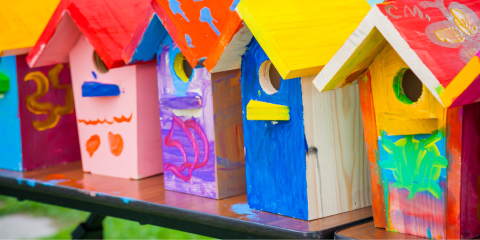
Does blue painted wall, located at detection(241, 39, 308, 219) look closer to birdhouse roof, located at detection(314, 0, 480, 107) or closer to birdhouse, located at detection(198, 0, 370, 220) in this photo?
birdhouse, located at detection(198, 0, 370, 220)

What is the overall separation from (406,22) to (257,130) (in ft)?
1.25

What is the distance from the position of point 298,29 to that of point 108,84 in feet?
2.18

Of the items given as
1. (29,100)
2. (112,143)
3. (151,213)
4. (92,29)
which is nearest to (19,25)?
(29,100)

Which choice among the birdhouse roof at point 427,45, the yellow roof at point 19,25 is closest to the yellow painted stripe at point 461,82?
the birdhouse roof at point 427,45

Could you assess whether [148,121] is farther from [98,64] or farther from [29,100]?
[29,100]

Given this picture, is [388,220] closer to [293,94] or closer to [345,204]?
[345,204]

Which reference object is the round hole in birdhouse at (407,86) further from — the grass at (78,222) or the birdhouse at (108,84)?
the grass at (78,222)

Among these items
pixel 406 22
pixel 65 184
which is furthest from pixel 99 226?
pixel 406 22

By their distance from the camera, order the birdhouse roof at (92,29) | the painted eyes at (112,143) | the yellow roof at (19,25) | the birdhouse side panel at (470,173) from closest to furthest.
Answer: the birdhouse side panel at (470,173)
the birdhouse roof at (92,29)
the painted eyes at (112,143)
the yellow roof at (19,25)

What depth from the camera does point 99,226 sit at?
188cm

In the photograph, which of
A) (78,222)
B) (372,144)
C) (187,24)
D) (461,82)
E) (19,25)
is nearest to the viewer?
(461,82)

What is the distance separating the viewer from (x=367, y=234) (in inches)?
35.3

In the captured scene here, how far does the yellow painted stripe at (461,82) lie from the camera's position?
69 centimetres

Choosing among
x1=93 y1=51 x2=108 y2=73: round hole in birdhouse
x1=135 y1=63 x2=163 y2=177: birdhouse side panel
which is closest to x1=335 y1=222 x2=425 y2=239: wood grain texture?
x1=135 y1=63 x2=163 y2=177: birdhouse side panel
